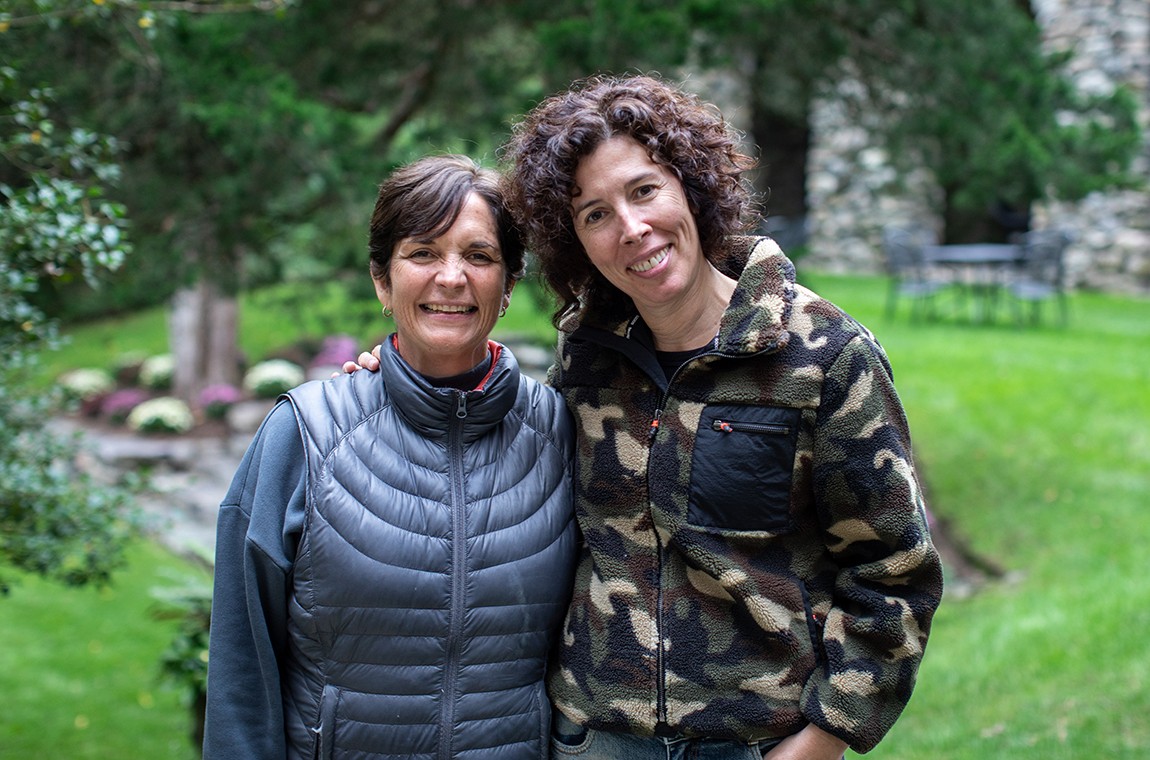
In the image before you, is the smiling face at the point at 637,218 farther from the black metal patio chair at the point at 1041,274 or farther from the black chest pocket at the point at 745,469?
the black metal patio chair at the point at 1041,274

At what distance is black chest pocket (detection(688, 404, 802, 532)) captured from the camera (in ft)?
6.12

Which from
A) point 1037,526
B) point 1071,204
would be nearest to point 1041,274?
point 1071,204

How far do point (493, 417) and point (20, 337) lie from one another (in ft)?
7.03

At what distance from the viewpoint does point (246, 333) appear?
15227 mm

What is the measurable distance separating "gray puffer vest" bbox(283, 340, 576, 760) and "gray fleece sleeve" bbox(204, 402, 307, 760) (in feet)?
0.11

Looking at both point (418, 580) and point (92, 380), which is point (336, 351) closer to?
point (92, 380)

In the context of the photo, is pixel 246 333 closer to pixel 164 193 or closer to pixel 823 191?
pixel 823 191

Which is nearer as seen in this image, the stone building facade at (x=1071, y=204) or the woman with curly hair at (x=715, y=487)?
the woman with curly hair at (x=715, y=487)

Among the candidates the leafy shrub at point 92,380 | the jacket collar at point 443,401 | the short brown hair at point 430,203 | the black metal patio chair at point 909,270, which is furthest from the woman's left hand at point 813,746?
the leafy shrub at point 92,380

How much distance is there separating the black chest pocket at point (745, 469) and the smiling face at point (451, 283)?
483 mm

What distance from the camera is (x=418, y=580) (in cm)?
194

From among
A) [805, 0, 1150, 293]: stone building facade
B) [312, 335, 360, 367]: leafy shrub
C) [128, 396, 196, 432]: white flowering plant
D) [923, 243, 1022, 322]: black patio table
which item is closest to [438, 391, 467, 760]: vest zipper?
[312, 335, 360, 367]: leafy shrub

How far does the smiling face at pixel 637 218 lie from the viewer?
1.91 metres

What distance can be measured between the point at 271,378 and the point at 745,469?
35.4 ft
